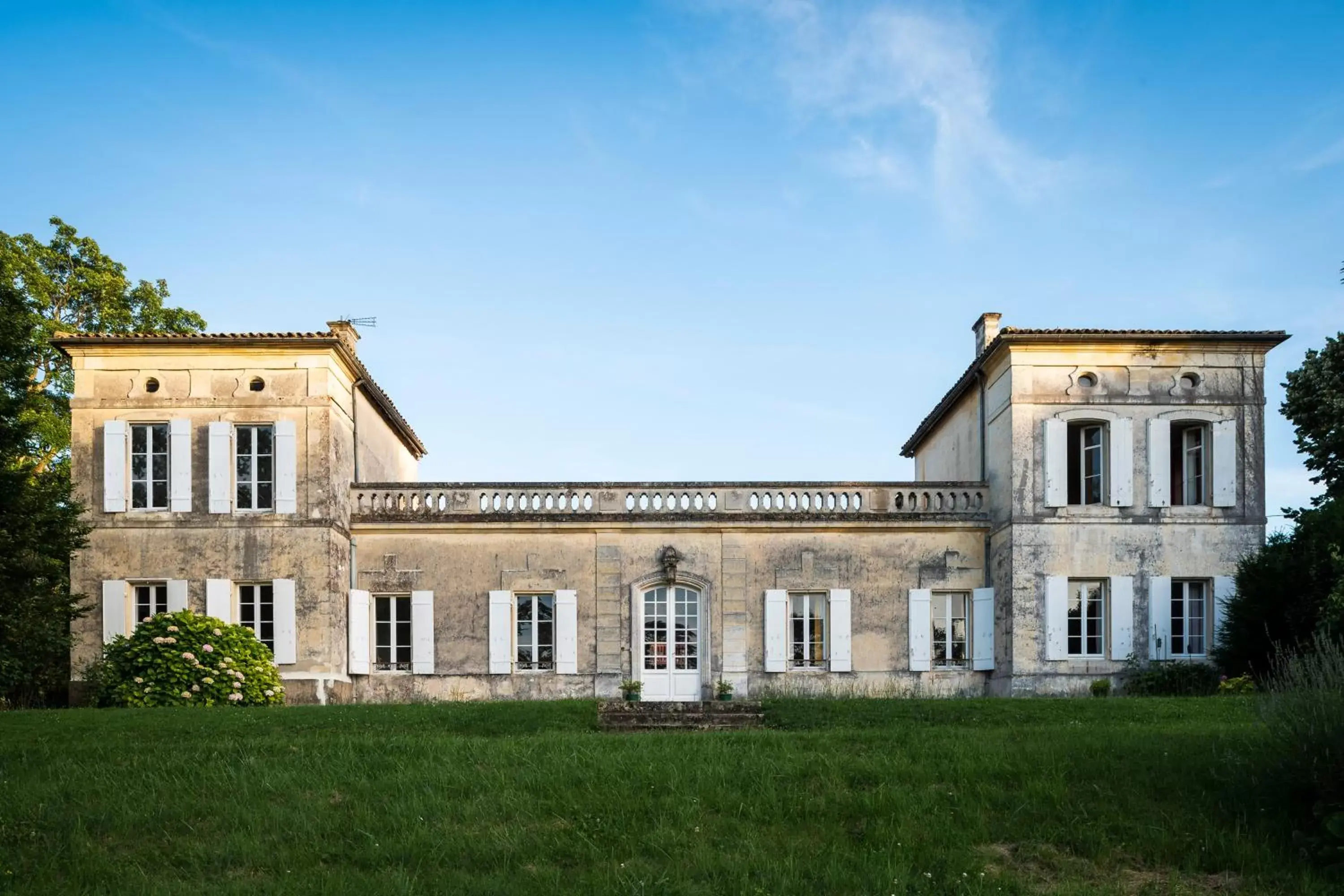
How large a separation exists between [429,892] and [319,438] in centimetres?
1286

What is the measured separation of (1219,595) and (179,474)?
702 inches

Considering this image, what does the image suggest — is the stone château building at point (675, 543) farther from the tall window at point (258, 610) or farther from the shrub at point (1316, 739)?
the shrub at point (1316, 739)

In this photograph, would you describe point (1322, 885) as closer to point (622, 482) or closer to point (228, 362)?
point (622, 482)

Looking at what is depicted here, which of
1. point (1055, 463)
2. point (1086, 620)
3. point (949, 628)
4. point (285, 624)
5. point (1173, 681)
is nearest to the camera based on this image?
point (1173, 681)

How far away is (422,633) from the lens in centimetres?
2077

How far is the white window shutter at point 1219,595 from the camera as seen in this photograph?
65.7ft

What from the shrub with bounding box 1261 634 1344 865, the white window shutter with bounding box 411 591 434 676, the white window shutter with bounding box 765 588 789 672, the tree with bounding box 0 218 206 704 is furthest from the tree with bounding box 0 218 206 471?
the shrub with bounding box 1261 634 1344 865

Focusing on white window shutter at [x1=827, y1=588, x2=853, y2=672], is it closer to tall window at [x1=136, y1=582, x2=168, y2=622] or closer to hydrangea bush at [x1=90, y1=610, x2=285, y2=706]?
hydrangea bush at [x1=90, y1=610, x2=285, y2=706]

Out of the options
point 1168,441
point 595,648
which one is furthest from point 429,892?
point 1168,441

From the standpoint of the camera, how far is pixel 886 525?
21.1 meters

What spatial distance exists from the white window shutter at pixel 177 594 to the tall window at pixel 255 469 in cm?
158

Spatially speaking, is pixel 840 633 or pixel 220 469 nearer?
pixel 220 469

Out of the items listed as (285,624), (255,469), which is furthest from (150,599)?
(255,469)

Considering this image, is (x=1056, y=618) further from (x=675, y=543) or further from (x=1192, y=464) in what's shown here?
(x=675, y=543)
